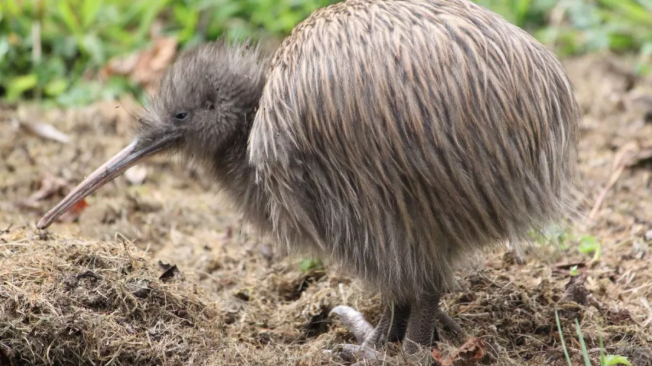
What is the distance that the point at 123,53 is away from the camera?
5840 mm

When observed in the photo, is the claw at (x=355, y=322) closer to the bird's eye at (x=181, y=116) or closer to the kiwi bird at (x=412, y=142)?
the kiwi bird at (x=412, y=142)

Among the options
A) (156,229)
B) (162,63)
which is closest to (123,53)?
(162,63)

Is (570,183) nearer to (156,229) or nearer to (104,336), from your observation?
(104,336)

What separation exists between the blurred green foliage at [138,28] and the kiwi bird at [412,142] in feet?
9.70

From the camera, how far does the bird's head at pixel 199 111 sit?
10.7 feet

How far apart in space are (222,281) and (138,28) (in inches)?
117

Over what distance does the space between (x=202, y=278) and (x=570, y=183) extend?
5.53 feet

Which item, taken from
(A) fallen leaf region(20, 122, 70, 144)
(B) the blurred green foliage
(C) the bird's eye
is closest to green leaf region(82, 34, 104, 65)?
(B) the blurred green foliage

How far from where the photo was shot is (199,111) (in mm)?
3332

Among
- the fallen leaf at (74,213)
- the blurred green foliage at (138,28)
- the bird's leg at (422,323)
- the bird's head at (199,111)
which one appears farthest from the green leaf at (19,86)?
the bird's leg at (422,323)

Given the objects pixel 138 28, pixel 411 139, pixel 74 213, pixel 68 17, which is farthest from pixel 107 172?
pixel 138 28

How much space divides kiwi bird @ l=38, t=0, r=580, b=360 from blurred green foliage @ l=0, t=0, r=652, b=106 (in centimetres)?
296

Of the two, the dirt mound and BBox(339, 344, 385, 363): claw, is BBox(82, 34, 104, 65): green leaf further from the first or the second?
BBox(339, 344, 385, 363): claw

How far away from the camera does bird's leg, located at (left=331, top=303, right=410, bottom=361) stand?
10.3 feet
